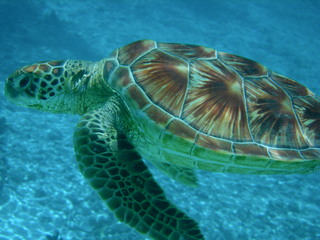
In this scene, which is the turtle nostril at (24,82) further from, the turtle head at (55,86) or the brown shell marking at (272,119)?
the brown shell marking at (272,119)

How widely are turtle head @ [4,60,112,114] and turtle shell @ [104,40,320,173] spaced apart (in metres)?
0.76

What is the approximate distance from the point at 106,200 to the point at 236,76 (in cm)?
198

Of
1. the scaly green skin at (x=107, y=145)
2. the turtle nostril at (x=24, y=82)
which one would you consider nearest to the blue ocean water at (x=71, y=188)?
the scaly green skin at (x=107, y=145)

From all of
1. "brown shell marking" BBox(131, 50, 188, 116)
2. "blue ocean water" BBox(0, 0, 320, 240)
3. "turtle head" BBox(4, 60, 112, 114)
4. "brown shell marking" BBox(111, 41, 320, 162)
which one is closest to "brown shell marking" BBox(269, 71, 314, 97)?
"brown shell marking" BBox(111, 41, 320, 162)

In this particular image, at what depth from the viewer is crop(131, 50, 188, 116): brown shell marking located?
2.90 metres

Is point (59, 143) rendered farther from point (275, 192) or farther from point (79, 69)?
point (275, 192)

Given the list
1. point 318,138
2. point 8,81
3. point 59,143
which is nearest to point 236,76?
point 318,138

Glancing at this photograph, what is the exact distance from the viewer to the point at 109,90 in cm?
343

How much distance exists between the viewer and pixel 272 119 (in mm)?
2850

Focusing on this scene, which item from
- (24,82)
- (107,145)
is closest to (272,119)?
(107,145)

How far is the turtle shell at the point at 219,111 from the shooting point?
8.98 ft

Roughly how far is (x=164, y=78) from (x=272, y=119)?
49.3 inches

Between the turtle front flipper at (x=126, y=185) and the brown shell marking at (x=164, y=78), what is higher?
the brown shell marking at (x=164, y=78)

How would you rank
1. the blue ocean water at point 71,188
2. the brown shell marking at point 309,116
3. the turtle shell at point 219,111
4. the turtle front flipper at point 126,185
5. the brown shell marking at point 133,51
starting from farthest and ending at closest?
the blue ocean water at point 71,188
the brown shell marking at point 133,51
the brown shell marking at point 309,116
the turtle shell at point 219,111
the turtle front flipper at point 126,185
